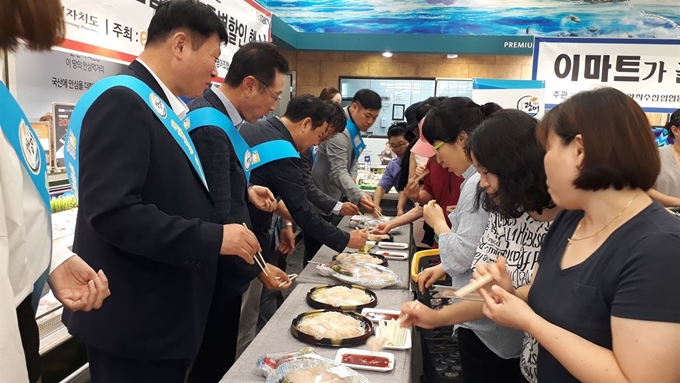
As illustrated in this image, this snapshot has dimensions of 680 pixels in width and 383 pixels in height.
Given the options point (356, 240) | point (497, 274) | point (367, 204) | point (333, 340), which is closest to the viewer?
point (497, 274)

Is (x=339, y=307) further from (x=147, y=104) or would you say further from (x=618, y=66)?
(x=618, y=66)

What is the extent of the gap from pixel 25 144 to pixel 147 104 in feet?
1.30

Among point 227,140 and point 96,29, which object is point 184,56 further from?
point 96,29

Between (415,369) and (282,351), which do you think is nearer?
(282,351)

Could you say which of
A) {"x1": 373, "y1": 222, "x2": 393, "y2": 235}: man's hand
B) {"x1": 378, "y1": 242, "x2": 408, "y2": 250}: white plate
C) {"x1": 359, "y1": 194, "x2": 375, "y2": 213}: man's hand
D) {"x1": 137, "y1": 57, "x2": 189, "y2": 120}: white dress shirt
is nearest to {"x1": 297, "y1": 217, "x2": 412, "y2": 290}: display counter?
{"x1": 373, "y1": 222, "x2": 393, "y2": 235}: man's hand

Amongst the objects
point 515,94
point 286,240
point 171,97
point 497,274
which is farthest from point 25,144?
point 515,94

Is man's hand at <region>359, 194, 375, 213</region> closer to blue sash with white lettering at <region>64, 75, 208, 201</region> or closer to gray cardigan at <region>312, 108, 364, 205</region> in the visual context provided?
gray cardigan at <region>312, 108, 364, 205</region>

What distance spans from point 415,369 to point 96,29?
2409mm

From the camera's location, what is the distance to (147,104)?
4.58ft

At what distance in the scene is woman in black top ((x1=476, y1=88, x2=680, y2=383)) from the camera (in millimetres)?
880

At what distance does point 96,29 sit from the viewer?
236cm

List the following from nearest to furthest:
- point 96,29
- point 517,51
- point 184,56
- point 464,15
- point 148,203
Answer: point 148,203, point 184,56, point 96,29, point 517,51, point 464,15

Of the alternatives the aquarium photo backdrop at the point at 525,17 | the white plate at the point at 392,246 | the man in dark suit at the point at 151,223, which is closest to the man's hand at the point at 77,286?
the man in dark suit at the point at 151,223

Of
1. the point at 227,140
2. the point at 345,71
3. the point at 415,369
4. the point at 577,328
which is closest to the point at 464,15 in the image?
the point at 345,71
